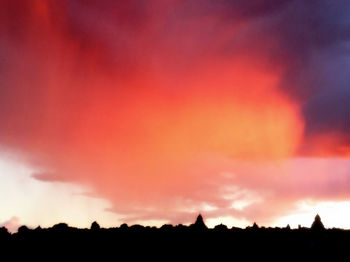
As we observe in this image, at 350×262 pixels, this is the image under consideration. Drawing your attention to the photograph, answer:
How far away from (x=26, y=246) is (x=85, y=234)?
7.20 metres

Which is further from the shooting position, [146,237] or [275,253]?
[146,237]

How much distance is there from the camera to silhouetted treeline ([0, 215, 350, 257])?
4709cm

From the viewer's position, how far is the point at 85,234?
53.2 meters

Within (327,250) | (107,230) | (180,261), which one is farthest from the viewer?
(107,230)

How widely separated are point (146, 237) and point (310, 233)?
669 inches

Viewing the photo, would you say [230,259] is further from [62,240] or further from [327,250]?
[62,240]

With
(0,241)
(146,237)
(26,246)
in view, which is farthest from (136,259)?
(0,241)

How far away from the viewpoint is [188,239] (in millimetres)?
50406

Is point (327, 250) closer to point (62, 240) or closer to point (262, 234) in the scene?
point (262, 234)

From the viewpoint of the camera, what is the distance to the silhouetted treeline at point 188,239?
47.1m

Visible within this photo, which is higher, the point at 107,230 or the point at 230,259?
the point at 107,230

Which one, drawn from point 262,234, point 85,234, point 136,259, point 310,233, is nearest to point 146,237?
point 136,259

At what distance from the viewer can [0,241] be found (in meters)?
55.2

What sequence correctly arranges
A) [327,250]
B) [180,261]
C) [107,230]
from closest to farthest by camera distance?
[327,250] → [180,261] → [107,230]
